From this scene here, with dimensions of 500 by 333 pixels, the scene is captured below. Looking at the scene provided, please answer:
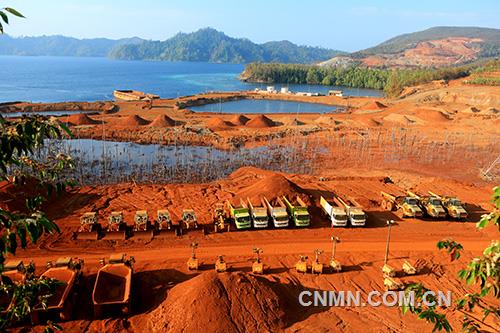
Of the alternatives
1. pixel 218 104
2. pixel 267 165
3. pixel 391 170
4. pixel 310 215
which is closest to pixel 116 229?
pixel 310 215

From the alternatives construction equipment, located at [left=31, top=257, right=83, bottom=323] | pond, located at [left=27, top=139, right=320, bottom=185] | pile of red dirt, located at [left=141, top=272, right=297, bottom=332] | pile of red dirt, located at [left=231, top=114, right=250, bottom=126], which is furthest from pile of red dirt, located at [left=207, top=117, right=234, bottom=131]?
pile of red dirt, located at [left=141, top=272, right=297, bottom=332]

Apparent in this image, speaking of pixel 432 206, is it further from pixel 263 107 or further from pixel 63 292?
pixel 263 107

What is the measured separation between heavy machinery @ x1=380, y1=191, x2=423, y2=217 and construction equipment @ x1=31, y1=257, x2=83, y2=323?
19.8 meters

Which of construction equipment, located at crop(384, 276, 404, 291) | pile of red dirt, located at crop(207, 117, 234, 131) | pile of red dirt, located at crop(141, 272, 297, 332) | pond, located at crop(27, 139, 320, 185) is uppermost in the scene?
pile of red dirt, located at crop(207, 117, 234, 131)

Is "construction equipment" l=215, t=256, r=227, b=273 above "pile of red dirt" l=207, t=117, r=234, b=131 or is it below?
below

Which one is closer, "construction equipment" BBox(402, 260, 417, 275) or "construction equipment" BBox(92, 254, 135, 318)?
"construction equipment" BBox(92, 254, 135, 318)

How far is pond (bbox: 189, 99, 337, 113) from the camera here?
83438 mm

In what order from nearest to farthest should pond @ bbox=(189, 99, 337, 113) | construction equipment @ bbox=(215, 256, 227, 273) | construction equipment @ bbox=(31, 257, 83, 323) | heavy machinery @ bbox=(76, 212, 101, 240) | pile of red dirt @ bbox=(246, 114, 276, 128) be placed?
construction equipment @ bbox=(31, 257, 83, 323)
construction equipment @ bbox=(215, 256, 227, 273)
heavy machinery @ bbox=(76, 212, 101, 240)
pile of red dirt @ bbox=(246, 114, 276, 128)
pond @ bbox=(189, 99, 337, 113)

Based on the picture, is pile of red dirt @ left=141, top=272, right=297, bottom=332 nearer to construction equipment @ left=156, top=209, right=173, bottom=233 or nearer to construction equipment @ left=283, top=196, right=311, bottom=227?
construction equipment @ left=156, top=209, right=173, bottom=233

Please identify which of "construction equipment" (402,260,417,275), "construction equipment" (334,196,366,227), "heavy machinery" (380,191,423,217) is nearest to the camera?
"construction equipment" (402,260,417,275)

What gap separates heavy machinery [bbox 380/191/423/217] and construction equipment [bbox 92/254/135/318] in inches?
694

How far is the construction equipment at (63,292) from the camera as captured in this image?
1423 centimetres

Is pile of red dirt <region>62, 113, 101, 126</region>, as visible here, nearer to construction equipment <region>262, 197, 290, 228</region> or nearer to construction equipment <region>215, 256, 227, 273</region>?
construction equipment <region>262, 197, 290, 228</region>

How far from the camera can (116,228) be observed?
22422mm
